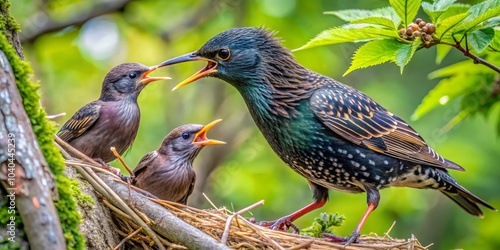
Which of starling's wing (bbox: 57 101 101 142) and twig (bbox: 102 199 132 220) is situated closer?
twig (bbox: 102 199 132 220)

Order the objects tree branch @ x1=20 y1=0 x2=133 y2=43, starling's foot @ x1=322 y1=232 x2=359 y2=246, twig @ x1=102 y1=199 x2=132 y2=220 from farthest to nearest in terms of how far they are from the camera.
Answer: tree branch @ x1=20 y1=0 x2=133 y2=43
starling's foot @ x1=322 y1=232 x2=359 y2=246
twig @ x1=102 y1=199 x2=132 y2=220

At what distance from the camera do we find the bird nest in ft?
13.4

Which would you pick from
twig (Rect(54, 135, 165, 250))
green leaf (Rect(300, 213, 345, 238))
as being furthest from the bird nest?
green leaf (Rect(300, 213, 345, 238))

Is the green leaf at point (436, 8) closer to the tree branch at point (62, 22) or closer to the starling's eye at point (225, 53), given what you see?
the starling's eye at point (225, 53)

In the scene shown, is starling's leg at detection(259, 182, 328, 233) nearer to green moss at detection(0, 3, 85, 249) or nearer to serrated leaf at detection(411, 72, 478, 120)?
serrated leaf at detection(411, 72, 478, 120)

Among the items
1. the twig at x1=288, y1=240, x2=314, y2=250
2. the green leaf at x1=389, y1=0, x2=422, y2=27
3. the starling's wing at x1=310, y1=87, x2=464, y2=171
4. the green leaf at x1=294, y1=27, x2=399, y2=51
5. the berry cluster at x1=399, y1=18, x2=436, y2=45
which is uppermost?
the green leaf at x1=389, y1=0, x2=422, y2=27

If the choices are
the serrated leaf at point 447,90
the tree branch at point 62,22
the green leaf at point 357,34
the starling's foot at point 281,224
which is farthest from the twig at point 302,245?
the tree branch at point 62,22

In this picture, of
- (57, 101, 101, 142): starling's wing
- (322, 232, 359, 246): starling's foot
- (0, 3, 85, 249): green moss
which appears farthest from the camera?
(57, 101, 101, 142): starling's wing

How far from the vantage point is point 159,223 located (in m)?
4.06

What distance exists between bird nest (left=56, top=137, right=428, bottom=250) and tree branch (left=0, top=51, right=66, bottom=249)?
3.49 ft

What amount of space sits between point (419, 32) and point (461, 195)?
7.61ft

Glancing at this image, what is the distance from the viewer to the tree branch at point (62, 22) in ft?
26.0

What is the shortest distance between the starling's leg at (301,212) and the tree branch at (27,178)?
2.58m

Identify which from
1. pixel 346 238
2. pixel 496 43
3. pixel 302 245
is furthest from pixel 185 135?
pixel 496 43
